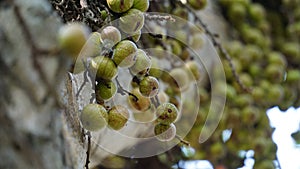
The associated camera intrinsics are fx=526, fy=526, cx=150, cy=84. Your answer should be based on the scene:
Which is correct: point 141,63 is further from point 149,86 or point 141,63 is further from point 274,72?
point 274,72

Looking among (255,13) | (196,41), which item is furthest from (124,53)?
(255,13)

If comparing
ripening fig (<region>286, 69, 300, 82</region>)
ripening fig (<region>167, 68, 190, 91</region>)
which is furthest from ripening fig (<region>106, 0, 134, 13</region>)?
ripening fig (<region>286, 69, 300, 82</region>)

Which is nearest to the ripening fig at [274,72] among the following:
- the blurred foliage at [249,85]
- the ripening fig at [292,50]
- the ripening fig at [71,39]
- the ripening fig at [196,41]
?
the blurred foliage at [249,85]

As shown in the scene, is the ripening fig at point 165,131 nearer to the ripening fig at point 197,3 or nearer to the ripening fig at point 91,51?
the ripening fig at point 91,51

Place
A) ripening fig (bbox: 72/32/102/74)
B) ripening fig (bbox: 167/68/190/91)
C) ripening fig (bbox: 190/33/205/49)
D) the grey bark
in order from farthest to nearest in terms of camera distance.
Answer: ripening fig (bbox: 190/33/205/49), ripening fig (bbox: 167/68/190/91), ripening fig (bbox: 72/32/102/74), the grey bark

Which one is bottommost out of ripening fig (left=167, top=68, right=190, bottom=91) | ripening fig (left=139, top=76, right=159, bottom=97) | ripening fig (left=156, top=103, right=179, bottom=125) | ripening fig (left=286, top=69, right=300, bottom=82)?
ripening fig (left=286, top=69, right=300, bottom=82)

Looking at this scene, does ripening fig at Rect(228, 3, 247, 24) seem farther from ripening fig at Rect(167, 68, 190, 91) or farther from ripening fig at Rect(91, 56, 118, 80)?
ripening fig at Rect(91, 56, 118, 80)

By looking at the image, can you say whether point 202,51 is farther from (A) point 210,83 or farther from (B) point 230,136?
(B) point 230,136
